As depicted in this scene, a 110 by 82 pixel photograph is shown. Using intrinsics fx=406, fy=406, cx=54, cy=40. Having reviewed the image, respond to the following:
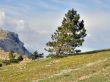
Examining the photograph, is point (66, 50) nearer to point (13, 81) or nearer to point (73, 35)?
point (73, 35)

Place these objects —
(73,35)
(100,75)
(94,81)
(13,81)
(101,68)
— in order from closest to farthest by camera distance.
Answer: (94,81) → (100,75) → (101,68) → (13,81) → (73,35)

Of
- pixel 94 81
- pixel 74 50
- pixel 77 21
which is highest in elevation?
pixel 77 21

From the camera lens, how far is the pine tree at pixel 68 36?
372 feet

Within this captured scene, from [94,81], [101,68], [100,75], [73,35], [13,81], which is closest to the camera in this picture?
[94,81]

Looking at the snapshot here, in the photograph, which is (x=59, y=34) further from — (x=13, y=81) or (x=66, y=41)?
(x=13, y=81)

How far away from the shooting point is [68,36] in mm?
114250

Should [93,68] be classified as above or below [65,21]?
below

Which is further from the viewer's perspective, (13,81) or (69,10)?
(69,10)

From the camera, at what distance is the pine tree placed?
113500 mm

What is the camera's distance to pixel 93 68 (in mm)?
59688

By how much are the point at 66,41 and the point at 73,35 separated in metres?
2.70

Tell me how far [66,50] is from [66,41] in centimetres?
284

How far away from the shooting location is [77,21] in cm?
11488

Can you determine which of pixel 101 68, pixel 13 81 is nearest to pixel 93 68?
pixel 101 68
